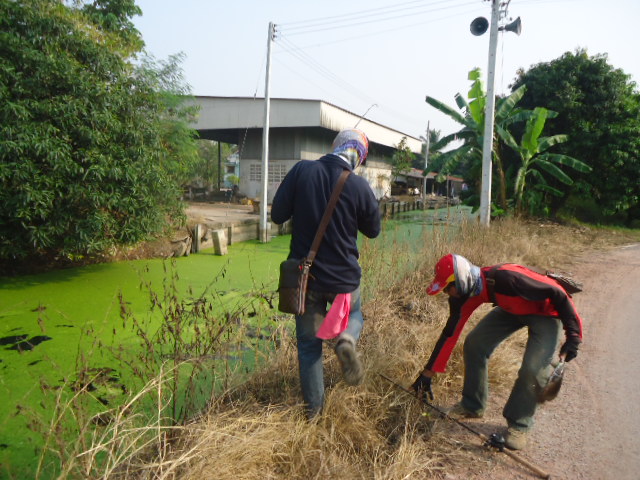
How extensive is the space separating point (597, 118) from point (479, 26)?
258 inches

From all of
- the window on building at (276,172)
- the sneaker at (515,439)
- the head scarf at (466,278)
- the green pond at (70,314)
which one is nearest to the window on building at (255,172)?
the window on building at (276,172)

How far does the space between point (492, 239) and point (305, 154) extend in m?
12.9

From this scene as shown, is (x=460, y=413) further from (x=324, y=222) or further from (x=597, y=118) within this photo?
(x=597, y=118)

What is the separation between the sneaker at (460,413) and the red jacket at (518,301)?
0.40m

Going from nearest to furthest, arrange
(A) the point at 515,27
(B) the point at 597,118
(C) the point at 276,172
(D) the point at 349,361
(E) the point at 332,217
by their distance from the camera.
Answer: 1. (D) the point at 349,361
2. (E) the point at 332,217
3. (A) the point at 515,27
4. (B) the point at 597,118
5. (C) the point at 276,172

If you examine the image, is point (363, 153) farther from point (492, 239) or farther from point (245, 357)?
point (492, 239)

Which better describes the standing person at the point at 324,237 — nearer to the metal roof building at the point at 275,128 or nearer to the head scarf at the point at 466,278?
the head scarf at the point at 466,278

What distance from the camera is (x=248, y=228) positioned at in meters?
12.0

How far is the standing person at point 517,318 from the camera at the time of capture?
2.46 m

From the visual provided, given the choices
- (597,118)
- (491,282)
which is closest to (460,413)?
(491,282)

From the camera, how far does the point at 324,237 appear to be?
236 cm

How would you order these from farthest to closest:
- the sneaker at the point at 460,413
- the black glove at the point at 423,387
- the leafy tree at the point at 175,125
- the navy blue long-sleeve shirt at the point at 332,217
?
the leafy tree at the point at 175,125
the sneaker at the point at 460,413
the black glove at the point at 423,387
the navy blue long-sleeve shirt at the point at 332,217

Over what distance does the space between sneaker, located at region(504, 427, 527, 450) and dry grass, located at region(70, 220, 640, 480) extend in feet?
0.65

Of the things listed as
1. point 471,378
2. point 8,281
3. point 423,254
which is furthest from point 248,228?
point 471,378
